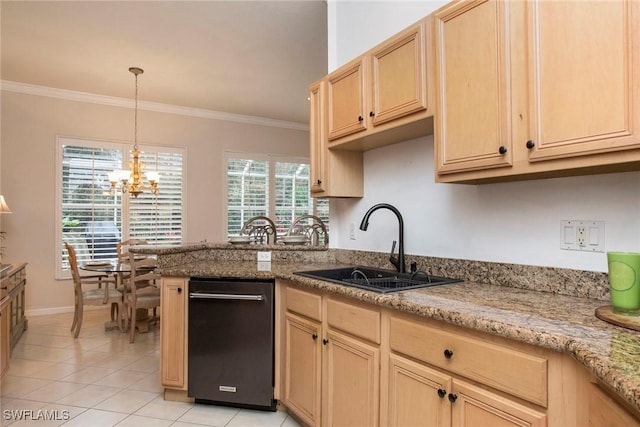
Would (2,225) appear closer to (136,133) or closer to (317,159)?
(136,133)

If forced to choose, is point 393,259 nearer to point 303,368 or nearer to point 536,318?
point 303,368

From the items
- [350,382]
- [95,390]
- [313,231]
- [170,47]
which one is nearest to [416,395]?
[350,382]

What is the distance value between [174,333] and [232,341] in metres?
0.44

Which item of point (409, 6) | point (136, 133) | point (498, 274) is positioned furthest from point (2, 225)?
point (498, 274)

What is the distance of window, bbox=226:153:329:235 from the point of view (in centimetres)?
626

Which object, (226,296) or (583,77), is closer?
(583,77)

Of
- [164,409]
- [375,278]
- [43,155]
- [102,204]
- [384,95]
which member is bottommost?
[164,409]

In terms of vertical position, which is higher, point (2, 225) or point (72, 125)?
point (72, 125)

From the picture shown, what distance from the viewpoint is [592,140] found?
1212 mm

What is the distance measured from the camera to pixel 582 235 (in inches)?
59.7

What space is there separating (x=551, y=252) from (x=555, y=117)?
23.9 inches

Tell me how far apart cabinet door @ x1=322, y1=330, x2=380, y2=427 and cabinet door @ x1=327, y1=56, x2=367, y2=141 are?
1.17 m

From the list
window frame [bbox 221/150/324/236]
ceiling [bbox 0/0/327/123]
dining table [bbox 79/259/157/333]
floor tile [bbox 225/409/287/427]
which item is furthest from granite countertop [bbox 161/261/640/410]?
window frame [bbox 221/150/324/236]

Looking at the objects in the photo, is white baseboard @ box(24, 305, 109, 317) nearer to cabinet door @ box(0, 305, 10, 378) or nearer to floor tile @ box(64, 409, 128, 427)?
cabinet door @ box(0, 305, 10, 378)
